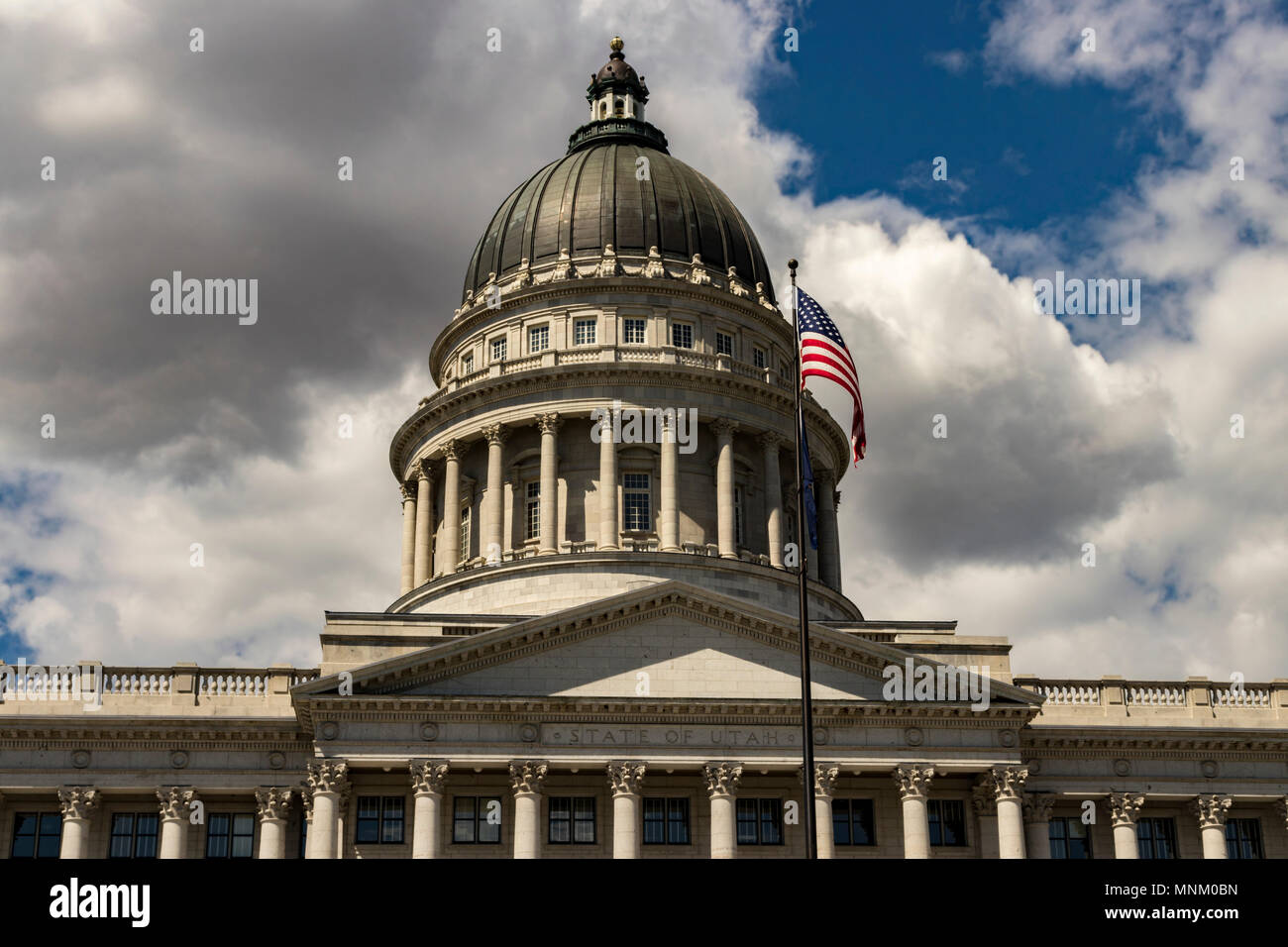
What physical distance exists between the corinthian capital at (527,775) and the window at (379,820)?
13.6 ft

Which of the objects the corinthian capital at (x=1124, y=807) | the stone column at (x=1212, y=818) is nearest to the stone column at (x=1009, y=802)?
the corinthian capital at (x=1124, y=807)

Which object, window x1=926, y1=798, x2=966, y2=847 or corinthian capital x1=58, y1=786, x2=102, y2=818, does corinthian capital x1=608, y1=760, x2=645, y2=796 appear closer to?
window x1=926, y1=798, x2=966, y2=847

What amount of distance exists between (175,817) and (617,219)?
33.9 metres

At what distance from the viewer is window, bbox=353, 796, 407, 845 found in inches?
1834

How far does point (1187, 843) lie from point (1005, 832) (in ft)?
28.0

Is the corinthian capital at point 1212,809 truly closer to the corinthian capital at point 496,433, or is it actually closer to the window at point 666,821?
the window at point 666,821

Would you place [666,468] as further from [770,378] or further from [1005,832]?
[1005,832]

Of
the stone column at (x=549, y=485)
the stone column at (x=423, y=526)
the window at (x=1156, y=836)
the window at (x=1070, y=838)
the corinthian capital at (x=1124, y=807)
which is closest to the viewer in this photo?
the corinthian capital at (x=1124, y=807)

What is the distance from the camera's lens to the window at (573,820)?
1847 inches

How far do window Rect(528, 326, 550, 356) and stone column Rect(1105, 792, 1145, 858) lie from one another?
30843 mm

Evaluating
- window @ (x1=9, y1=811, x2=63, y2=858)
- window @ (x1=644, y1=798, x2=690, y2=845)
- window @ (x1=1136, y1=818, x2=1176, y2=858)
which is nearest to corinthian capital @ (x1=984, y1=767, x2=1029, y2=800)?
window @ (x1=1136, y1=818, x2=1176, y2=858)

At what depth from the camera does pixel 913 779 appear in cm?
4653

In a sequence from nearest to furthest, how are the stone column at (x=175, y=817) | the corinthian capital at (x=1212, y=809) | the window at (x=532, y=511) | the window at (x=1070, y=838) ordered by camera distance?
the stone column at (x=175, y=817) < the corinthian capital at (x=1212, y=809) < the window at (x=1070, y=838) < the window at (x=532, y=511)
